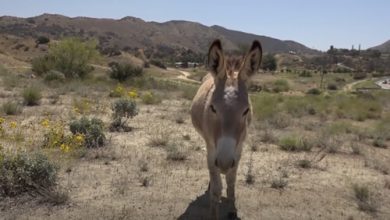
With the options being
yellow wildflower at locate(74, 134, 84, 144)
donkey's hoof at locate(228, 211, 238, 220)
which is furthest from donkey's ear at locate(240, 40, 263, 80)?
yellow wildflower at locate(74, 134, 84, 144)

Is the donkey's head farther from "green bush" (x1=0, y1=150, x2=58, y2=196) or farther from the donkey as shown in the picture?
"green bush" (x1=0, y1=150, x2=58, y2=196)

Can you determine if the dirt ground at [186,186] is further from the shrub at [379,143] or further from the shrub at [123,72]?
the shrub at [123,72]

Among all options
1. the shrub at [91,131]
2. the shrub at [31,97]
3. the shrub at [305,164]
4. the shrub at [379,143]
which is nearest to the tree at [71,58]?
the shrub at [31,97]

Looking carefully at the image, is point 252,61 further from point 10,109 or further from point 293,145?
point 10,109

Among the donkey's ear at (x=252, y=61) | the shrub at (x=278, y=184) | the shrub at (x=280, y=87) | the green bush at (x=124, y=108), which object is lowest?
the shrub at (x=280, y=87)

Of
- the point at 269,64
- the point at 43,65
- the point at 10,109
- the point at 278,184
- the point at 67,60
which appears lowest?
the point at 278,184

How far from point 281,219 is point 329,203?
4.28ft

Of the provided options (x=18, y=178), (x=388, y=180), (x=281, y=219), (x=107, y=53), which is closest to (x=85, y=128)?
(x=18, y=178)

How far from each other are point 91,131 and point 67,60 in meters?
22.2

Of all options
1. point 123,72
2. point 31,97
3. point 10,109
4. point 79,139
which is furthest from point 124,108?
point 123,72

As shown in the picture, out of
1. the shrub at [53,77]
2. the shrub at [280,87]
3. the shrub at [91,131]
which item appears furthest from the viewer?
the shrub at [280,87]

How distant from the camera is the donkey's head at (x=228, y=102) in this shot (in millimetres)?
5035

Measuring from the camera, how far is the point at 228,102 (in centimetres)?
544

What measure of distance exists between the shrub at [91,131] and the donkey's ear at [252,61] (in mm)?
5445
